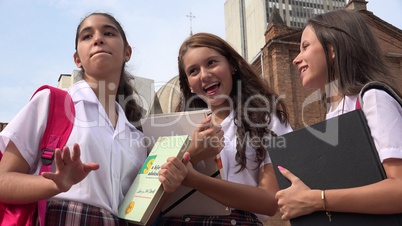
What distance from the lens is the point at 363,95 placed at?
1.94 metres

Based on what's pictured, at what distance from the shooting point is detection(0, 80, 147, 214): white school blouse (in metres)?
2.06

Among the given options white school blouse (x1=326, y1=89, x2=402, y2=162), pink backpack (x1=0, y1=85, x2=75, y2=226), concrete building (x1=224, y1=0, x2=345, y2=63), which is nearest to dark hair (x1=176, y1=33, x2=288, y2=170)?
white school blouse (x1=326, y1=89, x2=402, y2=162)

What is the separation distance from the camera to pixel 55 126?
2131 millimetres

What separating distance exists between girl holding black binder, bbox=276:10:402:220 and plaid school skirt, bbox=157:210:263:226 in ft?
1.51

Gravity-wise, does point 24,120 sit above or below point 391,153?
above

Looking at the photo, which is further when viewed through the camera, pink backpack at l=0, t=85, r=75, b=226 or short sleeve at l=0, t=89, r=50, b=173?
short sleeve at l=0, t=89, r=50, b=173

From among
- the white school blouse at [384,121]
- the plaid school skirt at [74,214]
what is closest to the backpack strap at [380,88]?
the white school blouse at [384,121]

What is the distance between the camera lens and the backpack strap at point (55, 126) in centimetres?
201

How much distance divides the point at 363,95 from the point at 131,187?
4.23ft

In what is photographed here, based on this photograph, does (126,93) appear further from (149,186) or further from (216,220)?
(216,220)

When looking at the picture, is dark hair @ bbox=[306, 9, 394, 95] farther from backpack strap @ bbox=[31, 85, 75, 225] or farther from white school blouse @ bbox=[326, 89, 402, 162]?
backpack strap @ bbox=[31, 85, 75, 225]

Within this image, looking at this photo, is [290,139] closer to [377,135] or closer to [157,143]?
[377,135]

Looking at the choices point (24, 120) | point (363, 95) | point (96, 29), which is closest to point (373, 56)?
point (363, 95)

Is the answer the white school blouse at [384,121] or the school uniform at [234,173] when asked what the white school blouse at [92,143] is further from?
the white school blouse at [384,121]
